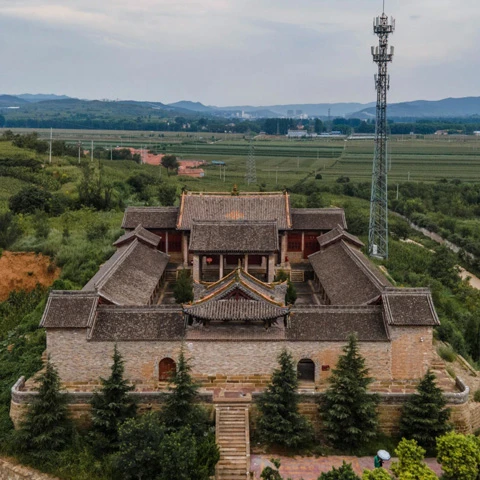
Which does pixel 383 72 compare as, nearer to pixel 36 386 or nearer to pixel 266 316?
pixel 266 316

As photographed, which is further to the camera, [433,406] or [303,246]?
[303,246]

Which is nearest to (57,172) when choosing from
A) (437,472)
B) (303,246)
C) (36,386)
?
(303,246)

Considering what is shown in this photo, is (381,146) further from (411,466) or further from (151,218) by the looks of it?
(411,466)

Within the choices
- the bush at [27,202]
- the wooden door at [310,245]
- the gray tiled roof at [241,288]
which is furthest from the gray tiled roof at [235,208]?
the bush at [27,202]

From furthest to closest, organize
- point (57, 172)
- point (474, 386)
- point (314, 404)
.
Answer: point (57, 172) → point (474, 386) → point (314, 404)

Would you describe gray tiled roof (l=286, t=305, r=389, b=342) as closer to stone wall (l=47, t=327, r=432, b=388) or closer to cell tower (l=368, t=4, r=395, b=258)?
stone wall (l=47, t=327, r=432, b=388)

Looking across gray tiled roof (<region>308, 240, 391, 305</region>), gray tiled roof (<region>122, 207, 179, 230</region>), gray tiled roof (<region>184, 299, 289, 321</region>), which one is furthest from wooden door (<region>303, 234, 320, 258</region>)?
gray tiled roof (<region>184, 299, 289, 321</region>)

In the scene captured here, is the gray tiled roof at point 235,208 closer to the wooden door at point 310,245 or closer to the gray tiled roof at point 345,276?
the wooden door at point 310,245
